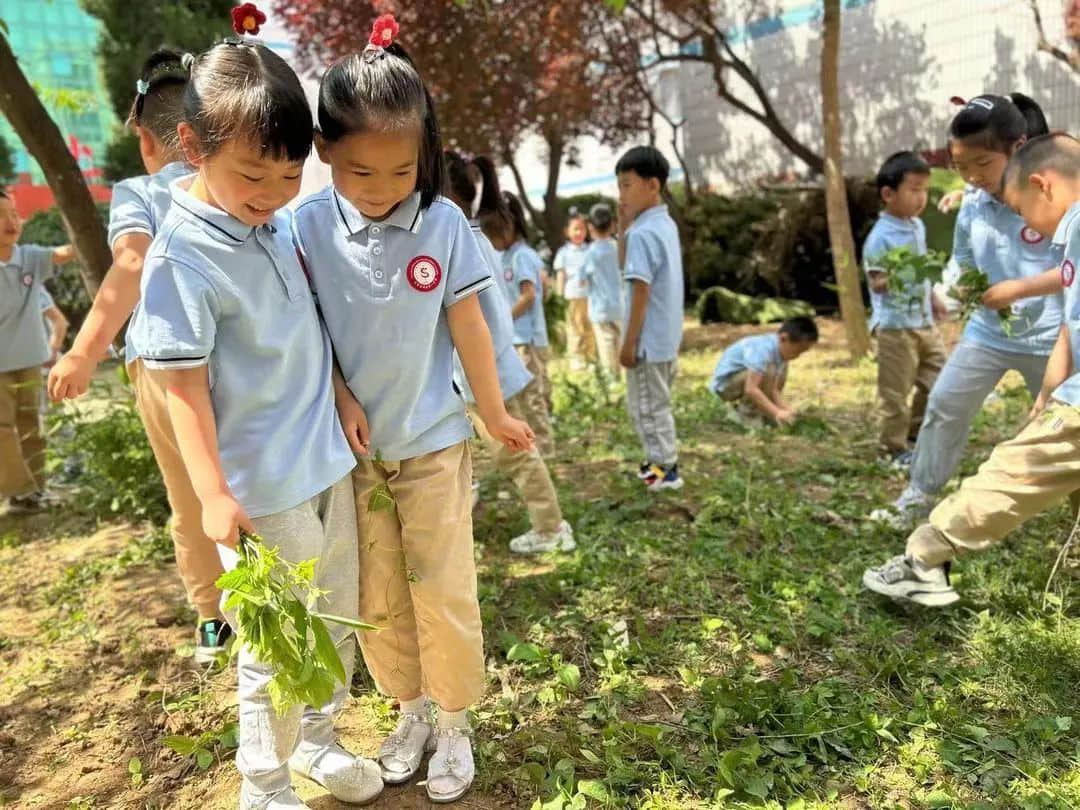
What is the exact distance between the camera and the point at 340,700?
2.12 m

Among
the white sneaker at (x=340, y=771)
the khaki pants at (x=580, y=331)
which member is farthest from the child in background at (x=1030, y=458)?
the khaki pants at (x=580, y=331)

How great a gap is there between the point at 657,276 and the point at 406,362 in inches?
92.4

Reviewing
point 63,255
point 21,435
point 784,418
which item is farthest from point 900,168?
point 21,435

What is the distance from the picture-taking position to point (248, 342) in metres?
1.71

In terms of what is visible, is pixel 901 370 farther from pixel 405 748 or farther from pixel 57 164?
pixel 57 164

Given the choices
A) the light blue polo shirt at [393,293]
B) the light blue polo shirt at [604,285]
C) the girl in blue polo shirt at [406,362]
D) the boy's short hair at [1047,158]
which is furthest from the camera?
the light blue polo shirt at [604,285]

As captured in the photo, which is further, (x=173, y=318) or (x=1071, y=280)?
(x=1071, y=280)

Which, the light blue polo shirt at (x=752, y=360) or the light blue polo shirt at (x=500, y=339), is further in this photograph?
the light blue polo shirt at (x=752, y=360)

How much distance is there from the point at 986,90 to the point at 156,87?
29.7 feet

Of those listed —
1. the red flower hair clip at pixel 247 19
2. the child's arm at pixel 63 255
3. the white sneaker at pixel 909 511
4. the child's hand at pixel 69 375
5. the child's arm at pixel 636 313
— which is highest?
the red flower hair clip at pixel 247 19

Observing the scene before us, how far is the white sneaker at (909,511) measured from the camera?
354 cm

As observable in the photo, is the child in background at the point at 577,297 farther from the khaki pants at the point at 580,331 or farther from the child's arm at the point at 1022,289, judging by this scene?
the child's arm at the point at 1022,289

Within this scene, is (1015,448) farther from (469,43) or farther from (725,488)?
(469,43)

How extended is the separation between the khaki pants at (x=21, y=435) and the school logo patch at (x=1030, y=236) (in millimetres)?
4305
